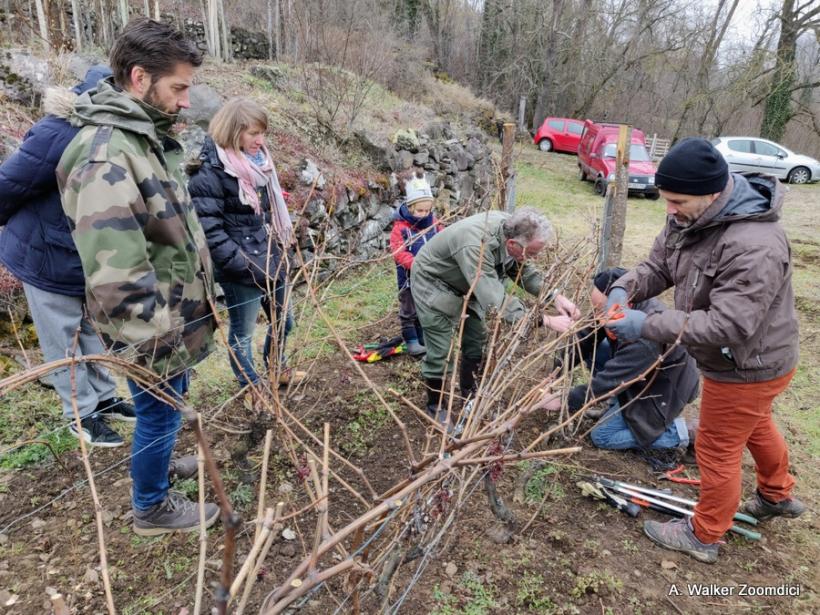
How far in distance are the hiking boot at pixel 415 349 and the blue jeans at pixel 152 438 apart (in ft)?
7.59

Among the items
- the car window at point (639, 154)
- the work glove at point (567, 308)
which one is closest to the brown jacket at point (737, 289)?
the work glove at point (567, 308)

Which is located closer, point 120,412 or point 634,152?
point 120,412

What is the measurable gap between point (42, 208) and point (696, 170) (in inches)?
98.3

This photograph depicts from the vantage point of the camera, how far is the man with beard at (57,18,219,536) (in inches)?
62.6

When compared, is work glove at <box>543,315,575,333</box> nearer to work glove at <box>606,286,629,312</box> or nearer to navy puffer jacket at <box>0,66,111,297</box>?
work glove at <box>606,286,629,312</box>

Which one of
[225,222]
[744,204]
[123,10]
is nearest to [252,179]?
[225,222]

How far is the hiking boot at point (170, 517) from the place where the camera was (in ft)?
7.21

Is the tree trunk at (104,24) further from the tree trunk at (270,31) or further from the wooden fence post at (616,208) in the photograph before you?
the wooden fence post at (616,208)

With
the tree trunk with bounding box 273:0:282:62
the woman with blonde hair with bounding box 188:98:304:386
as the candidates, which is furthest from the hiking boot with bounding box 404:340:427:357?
the tree trunk with bounding box 273:0:282:62

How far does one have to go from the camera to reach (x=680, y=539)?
7.87 ft

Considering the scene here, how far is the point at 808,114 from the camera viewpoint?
1773 cm

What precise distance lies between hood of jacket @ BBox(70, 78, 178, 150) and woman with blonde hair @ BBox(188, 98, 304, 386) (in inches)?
34.8

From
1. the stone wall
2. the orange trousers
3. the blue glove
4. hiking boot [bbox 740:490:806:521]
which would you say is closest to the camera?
the orange trousers

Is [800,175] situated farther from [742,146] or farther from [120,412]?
[120,412]
